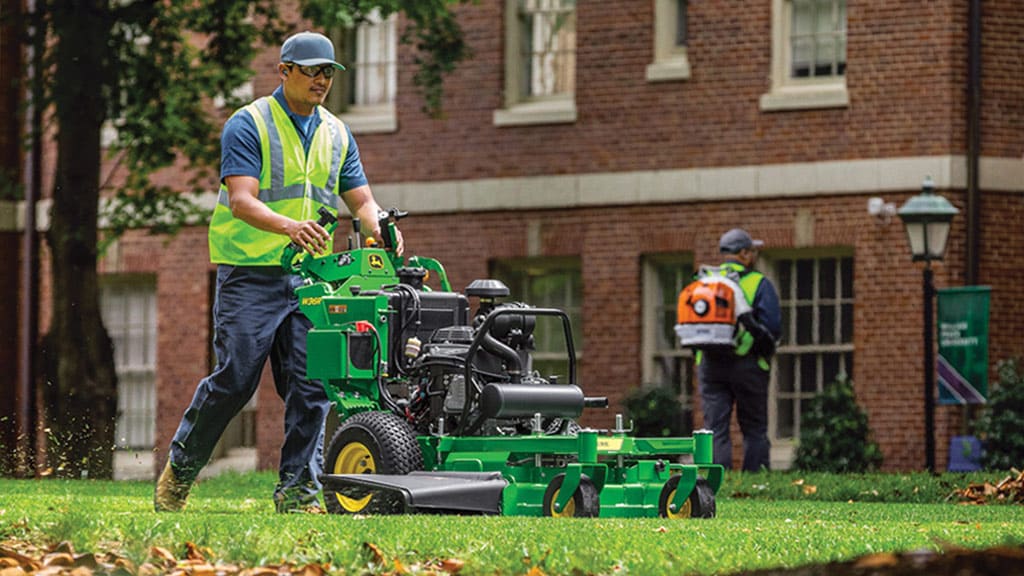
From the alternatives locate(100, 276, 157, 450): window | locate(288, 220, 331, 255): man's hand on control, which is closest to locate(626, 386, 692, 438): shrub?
locate(100, 276, 157, 450): window

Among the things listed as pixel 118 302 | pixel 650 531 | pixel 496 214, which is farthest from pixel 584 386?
pixel 650 531

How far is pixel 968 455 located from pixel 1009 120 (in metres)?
3.68

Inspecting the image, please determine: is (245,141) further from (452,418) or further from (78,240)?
(78,240)

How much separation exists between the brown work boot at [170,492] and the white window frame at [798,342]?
13401mm

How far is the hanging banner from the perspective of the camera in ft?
72.9

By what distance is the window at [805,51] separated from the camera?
24.3 m

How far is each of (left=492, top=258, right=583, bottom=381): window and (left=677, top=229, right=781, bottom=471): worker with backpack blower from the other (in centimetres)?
723

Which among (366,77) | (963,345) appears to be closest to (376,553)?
(963,345)

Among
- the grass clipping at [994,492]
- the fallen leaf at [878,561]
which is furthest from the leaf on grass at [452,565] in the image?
the grass clipping at [994,492]

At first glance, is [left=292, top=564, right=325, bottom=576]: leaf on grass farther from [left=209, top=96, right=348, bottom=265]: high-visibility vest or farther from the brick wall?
the brick wall

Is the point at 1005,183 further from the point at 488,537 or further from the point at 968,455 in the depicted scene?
the point at 488,537

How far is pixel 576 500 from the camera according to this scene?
34.4ft

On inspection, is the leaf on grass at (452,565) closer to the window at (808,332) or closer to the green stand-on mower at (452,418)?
the green stand-on mower at (452,418)

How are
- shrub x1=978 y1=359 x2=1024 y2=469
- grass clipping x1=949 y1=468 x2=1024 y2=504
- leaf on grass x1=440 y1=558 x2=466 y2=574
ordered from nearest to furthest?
leaf on grass x1=440 y1=558 x2=466 y2=574, grass clipping x1=949 y1=468 x2=1024 y2=504, shrub x1=978 y1=359 x2=1024 y2=469
